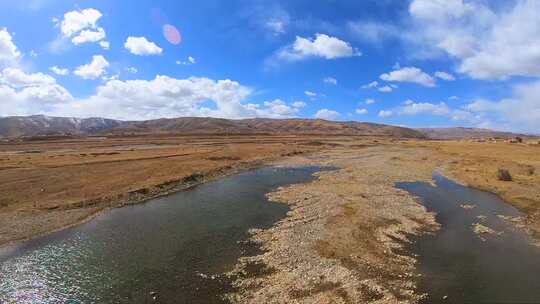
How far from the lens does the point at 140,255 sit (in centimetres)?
2280

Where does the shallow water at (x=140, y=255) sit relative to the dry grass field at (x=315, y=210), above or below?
below

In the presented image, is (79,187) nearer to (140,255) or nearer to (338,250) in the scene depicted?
(140,255)

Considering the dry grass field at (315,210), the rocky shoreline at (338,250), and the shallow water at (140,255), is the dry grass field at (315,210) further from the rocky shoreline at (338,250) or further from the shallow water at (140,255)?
the shallow water at (140,255)

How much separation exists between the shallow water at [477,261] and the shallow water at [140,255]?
11500 millimetres

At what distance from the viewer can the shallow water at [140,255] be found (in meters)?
18.1

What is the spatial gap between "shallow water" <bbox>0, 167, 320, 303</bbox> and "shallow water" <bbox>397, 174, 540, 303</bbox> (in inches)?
453

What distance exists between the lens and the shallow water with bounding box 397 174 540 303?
17.4 m

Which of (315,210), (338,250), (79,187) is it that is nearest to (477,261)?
(338,250)

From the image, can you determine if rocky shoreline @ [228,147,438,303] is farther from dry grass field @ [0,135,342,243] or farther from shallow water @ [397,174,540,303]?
dry grass field @ [0,135,342,243]

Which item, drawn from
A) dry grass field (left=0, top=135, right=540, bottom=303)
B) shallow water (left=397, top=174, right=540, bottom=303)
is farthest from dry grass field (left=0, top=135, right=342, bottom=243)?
shallow water (left=397, top=174, right=540, bottom=303)

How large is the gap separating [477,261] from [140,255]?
21.1 meters

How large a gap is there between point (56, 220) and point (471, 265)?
31347 mm

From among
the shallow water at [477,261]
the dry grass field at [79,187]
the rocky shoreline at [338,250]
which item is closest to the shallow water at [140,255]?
the rocky shoreline at [338,250]

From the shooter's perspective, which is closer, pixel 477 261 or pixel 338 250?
pixel 477 261
